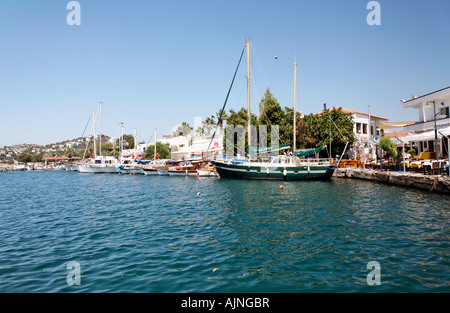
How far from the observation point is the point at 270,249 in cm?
941

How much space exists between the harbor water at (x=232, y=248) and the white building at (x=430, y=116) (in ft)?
52.1

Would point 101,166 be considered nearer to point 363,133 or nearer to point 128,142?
point 363,133

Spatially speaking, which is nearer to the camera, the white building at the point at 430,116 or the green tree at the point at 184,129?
the white building at the point at 430,116

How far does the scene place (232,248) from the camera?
9586 mm

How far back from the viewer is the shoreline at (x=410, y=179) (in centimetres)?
2023

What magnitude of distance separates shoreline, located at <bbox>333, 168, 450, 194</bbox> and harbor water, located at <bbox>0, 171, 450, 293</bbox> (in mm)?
3882

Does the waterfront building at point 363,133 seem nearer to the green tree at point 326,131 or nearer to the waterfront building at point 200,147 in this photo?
the green tree at point 326,131

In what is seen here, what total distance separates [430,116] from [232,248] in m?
35.7

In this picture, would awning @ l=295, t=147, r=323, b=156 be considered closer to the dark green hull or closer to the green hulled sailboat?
the green hulled sailboat

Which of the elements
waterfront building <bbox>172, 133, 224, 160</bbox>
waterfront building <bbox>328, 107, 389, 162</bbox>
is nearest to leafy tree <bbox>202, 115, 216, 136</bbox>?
waterfront building <bbox>172, 133, 224, 160</bbox>

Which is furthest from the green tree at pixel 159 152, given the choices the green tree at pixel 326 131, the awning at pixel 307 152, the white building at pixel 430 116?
the white building at pixel 430 116

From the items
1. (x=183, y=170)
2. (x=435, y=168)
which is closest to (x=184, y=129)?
(x=183, y=170)

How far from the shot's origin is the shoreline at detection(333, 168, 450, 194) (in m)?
20.2

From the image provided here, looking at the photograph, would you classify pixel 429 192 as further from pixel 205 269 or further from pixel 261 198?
pixel 205 269
